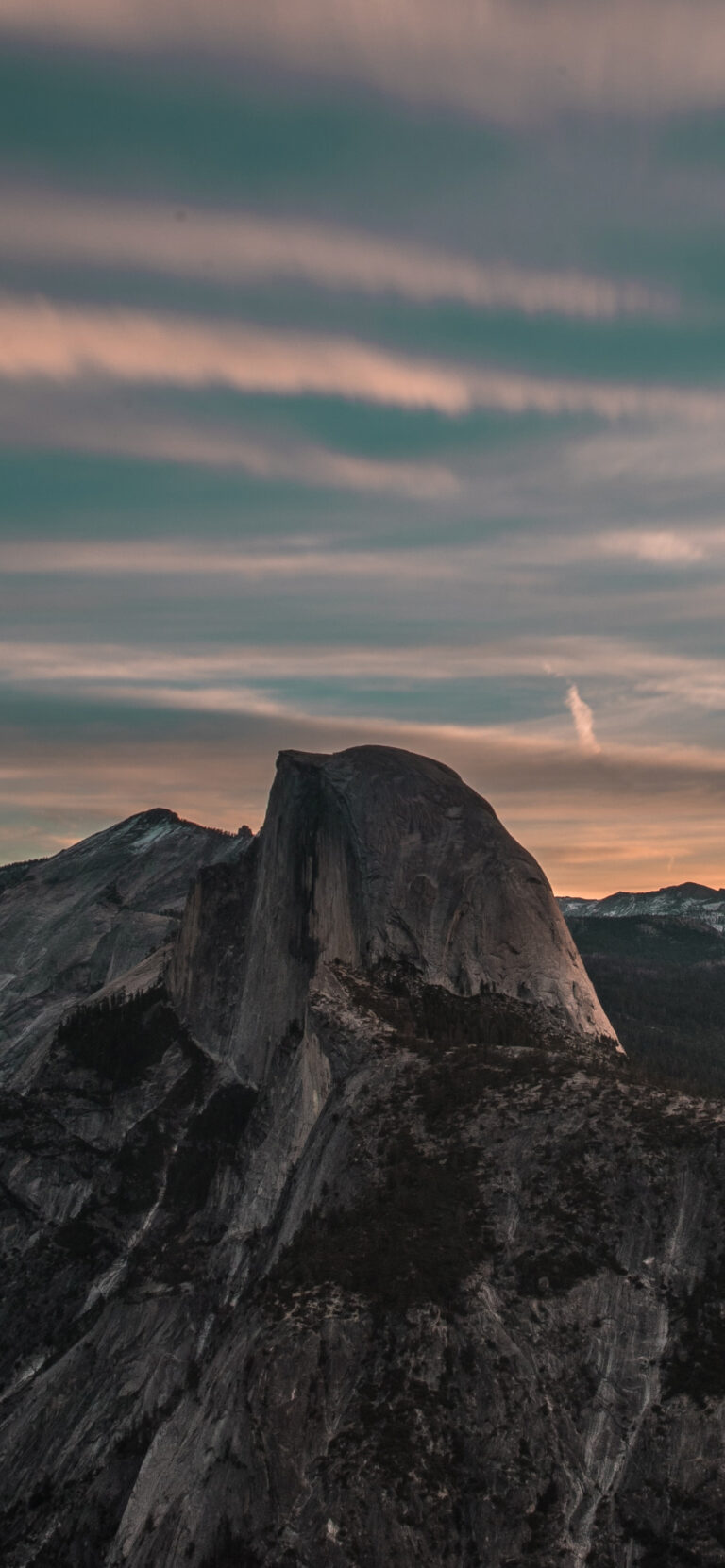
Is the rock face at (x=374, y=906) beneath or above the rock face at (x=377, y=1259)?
above

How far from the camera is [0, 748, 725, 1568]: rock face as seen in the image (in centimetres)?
5666

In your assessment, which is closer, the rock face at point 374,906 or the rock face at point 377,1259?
the rock face at point 377,1259

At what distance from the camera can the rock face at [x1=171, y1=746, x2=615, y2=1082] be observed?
128 m

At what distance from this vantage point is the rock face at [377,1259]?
56656 mm

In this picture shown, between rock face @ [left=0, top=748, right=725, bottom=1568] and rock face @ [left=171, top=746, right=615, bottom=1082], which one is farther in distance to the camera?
rock face @ [left=171, top=746, right=615, bottom=1082]

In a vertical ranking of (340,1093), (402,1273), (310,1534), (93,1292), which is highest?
(340,1093)

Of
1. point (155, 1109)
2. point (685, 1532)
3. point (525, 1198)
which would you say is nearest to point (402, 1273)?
point (525, 1198)

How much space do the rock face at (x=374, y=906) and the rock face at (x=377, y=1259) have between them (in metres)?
0.44

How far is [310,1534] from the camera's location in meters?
55.0

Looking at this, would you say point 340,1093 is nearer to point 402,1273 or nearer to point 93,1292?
point 402,1273

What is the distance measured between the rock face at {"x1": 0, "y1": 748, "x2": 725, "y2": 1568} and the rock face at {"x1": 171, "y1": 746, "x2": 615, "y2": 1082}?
0.44 m

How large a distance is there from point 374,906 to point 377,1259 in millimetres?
68943

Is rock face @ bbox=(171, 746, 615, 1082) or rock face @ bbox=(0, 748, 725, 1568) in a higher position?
rock face @ bbox=(171, 746, 615, 1082)

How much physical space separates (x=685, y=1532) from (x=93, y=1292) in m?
96.6
